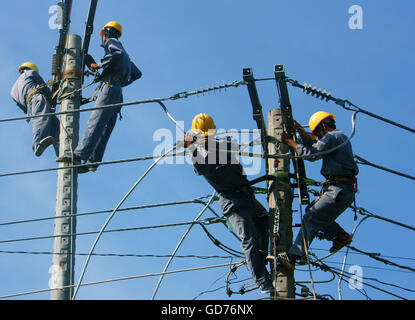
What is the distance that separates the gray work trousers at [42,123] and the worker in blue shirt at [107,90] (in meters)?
0.75

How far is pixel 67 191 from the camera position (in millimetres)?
11039

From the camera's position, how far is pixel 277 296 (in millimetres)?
9812

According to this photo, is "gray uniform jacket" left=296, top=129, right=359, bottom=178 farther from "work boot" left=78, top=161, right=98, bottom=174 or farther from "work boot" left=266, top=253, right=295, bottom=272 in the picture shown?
"work boot" left=78, top=161, right=98, bottom=174

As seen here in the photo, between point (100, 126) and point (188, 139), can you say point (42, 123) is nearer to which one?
point (100, 126)

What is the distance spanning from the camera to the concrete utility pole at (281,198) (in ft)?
32.6

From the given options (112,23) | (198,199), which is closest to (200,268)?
(198,199)

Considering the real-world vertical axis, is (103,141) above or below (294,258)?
A: above

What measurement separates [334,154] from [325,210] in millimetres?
628

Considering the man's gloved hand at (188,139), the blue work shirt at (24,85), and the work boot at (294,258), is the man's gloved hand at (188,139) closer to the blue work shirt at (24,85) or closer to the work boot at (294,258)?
the work boot at (294,258)

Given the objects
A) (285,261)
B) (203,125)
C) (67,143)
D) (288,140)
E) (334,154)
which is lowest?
(285,261)

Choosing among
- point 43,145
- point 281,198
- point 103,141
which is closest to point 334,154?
point 281,198

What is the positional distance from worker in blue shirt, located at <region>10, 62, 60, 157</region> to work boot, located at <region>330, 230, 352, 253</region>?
4.22 m

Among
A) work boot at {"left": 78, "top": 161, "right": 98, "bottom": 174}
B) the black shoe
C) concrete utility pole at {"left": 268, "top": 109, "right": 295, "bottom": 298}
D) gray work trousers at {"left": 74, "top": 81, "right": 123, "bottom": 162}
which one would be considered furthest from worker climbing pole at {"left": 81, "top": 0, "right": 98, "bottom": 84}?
the black shoe
